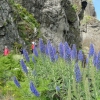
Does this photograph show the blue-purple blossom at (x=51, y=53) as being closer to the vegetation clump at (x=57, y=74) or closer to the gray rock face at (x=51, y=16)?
the vegetation clump at (x=57, y=74)

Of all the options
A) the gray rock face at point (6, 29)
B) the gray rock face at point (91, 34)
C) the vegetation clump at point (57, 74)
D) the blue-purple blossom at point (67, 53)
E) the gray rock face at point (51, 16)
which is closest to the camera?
the vegetation clump at point (57, 74)

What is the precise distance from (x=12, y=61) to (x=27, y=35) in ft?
32.7

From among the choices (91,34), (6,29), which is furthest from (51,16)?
(91,34)

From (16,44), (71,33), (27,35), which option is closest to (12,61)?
(16,44)

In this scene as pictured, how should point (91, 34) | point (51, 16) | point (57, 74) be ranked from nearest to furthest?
point (57, 74) → point (51, 16) → point (91, 34)

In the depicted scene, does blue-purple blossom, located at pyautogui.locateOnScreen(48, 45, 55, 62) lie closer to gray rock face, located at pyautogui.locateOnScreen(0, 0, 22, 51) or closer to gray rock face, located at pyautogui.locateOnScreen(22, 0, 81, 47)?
gray rock face, located at pyautogui.locateOnScreen(0, 0, 22, 51)

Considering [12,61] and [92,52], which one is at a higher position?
[92,52]

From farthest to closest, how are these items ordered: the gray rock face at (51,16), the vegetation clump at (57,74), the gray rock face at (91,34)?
the gray rock face at (91,34), the gray rock face at (51,16), the vegetation clump at (57,74)

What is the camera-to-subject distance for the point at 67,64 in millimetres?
6426

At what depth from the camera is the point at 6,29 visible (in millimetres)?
18156

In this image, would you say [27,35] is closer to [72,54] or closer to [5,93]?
[5,93]

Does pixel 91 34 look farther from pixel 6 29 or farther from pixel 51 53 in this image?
pixel 51 53

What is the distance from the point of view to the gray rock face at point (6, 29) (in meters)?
17.8

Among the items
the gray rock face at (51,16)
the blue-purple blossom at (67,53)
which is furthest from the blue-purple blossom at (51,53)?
the gray rock face at (51,16)
